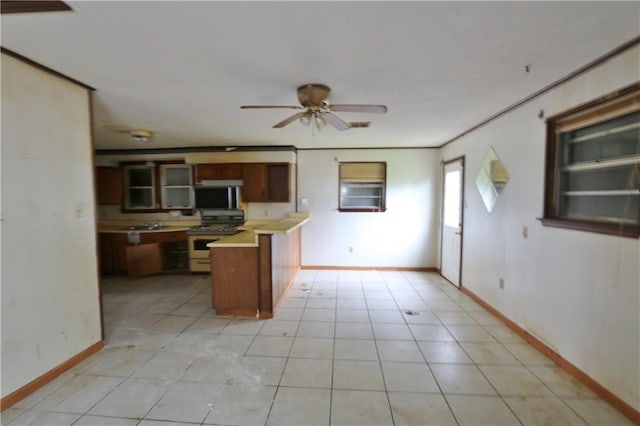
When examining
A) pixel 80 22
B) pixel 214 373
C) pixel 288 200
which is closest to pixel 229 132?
pixel 288 200

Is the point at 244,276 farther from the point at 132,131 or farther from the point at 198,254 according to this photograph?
the point at 132,131

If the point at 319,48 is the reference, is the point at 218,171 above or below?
below

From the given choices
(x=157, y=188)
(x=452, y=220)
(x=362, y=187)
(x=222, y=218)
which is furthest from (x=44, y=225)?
(x=452, y=220)

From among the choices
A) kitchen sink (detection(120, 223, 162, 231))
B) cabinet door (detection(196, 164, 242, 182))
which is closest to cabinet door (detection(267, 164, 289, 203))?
cabinet door (detection(196, 164, 242, 182))

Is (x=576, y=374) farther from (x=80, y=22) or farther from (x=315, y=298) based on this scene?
(x=80, y=22)

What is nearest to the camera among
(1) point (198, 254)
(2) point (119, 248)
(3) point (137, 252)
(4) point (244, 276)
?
(4) point (244, 276)

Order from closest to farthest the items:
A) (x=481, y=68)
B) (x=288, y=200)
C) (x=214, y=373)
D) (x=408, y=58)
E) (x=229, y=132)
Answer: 1. (x=408, y=58)
2. (x=481, y=68)
3. (x=214, y=373)
4. (x=229, y=132)
5. (x=288, y=200)

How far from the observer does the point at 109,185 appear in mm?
4992

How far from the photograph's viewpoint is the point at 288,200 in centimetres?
489

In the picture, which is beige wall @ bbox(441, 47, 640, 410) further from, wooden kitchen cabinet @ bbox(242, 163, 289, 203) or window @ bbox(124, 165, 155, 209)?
window @ bbox(124, 165, 155, 209)

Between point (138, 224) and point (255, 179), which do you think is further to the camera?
point (138, 224)

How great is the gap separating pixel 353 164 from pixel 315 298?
2.54 meters

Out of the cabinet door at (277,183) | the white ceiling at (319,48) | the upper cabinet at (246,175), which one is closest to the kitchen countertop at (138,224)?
the upper cabinet at (246,175)

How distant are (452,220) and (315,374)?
3372 mm
